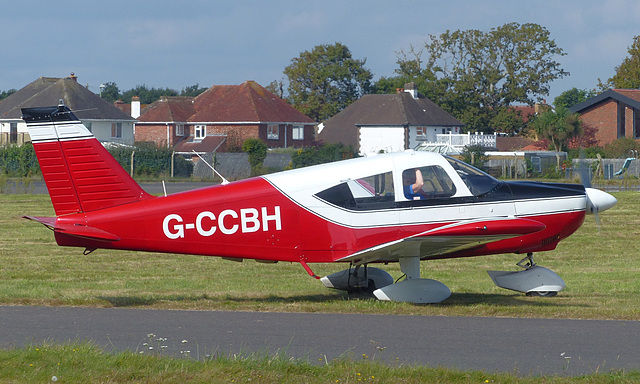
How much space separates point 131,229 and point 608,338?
578cm

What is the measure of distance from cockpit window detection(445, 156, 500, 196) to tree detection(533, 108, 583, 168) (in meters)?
55.3

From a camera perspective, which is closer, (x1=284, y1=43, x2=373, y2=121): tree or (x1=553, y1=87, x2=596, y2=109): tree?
(x1=284, y1=43, x2=373, y2=121): tree

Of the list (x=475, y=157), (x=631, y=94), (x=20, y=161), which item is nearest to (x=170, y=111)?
(x=20, y=161)

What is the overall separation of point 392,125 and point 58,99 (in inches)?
1086

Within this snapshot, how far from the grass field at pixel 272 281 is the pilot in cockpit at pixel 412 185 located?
1419 mm

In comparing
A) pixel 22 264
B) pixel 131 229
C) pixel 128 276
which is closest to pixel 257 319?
pixel 131 229

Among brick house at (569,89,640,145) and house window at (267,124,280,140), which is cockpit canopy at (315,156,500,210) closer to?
brick house at (569,89,640,145)

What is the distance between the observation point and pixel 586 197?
10984 millimetres

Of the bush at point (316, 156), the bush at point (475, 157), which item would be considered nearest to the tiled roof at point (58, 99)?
the bush at point (316, 156)

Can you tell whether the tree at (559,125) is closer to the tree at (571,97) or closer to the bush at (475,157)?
the bush at (475,157)

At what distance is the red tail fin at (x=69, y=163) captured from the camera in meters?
10.2

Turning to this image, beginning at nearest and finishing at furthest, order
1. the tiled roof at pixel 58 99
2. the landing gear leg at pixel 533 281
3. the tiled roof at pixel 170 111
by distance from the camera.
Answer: the landing gear leg at pixel 533 281 → the tiled roof at pixel 58 99 → the tiled roof at pixel 170 111

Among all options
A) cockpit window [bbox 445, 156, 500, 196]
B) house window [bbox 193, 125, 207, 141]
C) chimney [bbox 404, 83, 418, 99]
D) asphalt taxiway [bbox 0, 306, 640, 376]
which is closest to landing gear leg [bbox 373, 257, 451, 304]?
asphalt taxiway [bbox 0, 306, 640, 376]

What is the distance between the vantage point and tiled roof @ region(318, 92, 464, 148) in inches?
2751
